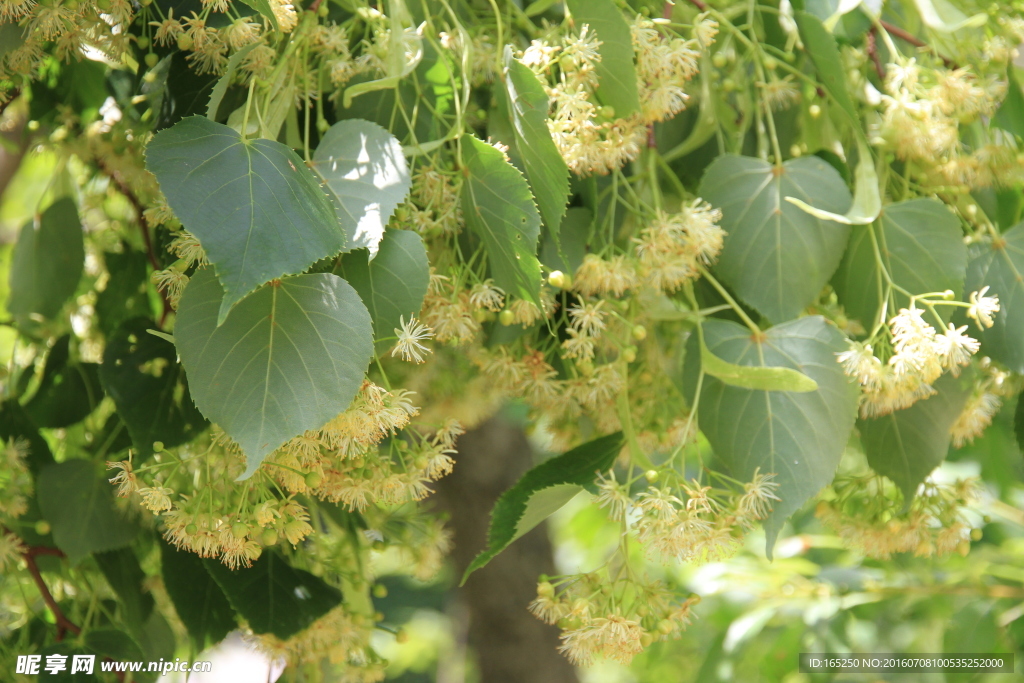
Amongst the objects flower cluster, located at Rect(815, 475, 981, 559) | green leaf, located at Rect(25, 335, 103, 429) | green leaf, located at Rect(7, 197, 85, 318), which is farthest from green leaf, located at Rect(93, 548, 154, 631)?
flower cluster, located at Rect(815, 475, 981, 559)

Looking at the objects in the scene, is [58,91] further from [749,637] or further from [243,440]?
[749,637]

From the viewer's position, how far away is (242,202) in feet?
1.59

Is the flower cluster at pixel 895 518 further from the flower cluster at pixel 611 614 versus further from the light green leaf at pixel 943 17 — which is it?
the light green leaf at pixel 943 17

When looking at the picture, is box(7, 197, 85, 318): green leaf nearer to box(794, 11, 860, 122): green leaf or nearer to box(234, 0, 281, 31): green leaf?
box(234, 0, 281, 31): green leaf

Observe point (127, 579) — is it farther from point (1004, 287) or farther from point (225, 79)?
point (1004, 287)

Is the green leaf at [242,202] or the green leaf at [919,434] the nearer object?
the green leaf at [242,202]

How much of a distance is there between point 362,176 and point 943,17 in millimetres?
629

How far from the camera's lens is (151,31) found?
728mm

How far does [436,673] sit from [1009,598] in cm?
241

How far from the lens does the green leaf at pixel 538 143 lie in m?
0.57

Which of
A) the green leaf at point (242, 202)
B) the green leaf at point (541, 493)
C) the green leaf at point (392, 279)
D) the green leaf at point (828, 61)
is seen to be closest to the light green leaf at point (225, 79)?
the green leaf at point (242, 202)

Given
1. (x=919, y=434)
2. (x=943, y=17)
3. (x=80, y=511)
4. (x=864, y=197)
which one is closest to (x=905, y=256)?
(x=864, y=197)

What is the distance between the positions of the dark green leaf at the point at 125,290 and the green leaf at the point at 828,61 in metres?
0.80

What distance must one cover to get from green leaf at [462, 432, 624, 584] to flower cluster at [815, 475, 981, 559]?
28 cm
